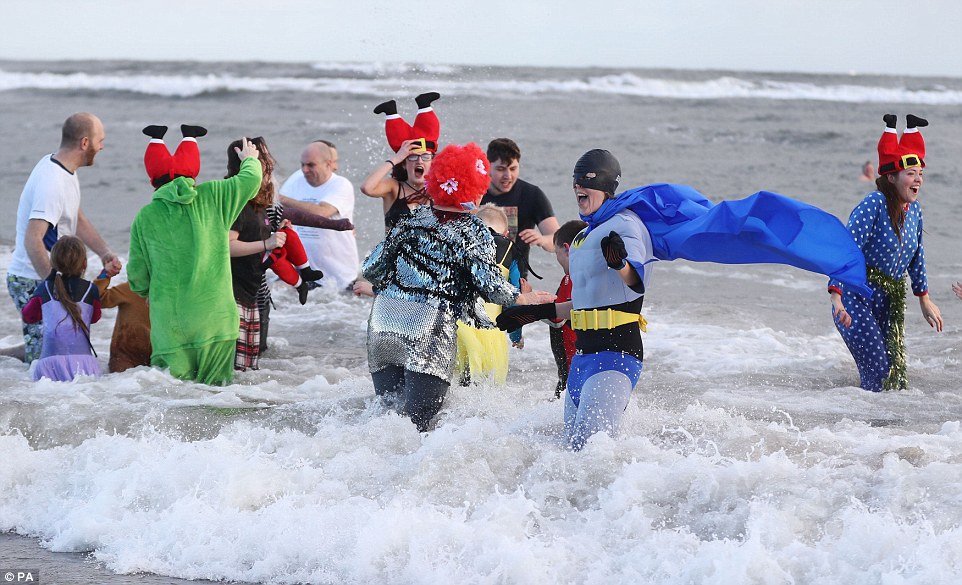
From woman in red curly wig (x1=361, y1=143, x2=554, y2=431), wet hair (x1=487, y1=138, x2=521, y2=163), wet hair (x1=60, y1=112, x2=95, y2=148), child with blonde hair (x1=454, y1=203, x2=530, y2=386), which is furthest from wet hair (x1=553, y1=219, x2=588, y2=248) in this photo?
wet hair (x1=60, y1=112, x2=95, y2=148)

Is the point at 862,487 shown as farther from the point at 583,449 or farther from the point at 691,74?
the point at 691,74

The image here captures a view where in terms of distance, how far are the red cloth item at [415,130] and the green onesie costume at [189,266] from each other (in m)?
0.97

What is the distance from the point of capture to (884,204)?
7637mm

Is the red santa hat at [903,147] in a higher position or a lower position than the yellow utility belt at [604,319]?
higher

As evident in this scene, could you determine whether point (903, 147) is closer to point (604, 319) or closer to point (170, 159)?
point (604, 319)

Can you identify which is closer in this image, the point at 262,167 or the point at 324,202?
the point at 262,167

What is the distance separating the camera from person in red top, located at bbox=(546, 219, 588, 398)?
21.5 ft

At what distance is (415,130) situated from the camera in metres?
7.02

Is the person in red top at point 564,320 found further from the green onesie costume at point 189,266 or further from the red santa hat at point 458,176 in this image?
the green onesie costume at point 189,266

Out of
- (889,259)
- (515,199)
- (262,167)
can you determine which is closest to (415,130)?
(515,199)

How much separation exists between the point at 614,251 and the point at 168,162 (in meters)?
3.41

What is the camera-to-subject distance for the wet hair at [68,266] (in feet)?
23.8

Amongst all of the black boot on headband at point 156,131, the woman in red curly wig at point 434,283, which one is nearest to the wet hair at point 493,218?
the woman in red curly wig at point 434,283

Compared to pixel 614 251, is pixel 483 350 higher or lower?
lower
